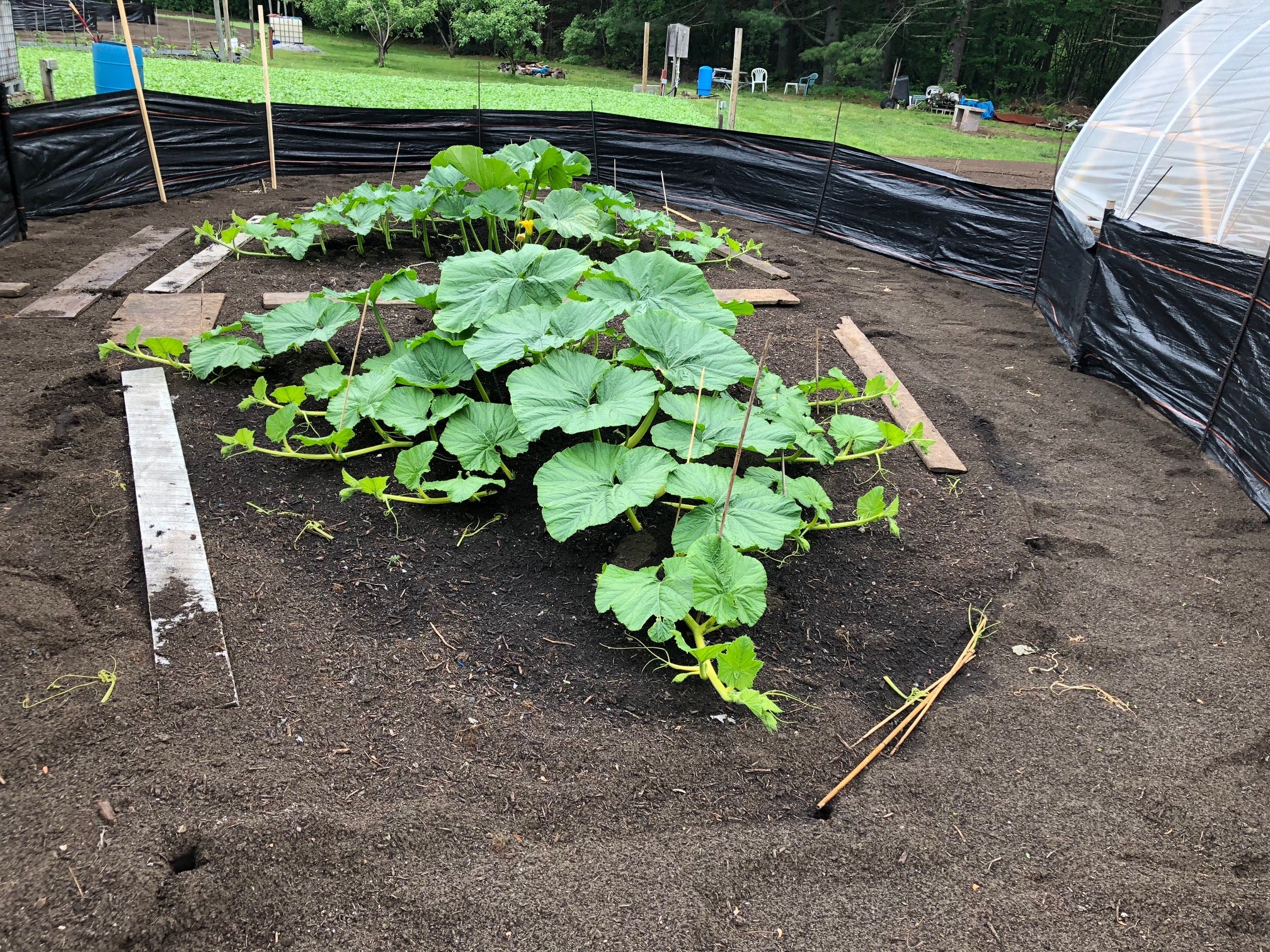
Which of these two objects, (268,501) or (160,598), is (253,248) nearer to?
(268,501)

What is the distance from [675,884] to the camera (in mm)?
1794

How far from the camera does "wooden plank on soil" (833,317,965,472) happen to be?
3.63m

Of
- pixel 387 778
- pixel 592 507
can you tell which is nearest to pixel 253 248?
pixel 592 507

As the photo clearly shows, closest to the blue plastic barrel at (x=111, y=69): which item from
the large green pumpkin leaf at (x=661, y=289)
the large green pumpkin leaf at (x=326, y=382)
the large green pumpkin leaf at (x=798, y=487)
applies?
the large green pumpkin leaf at (x=326, y=382)

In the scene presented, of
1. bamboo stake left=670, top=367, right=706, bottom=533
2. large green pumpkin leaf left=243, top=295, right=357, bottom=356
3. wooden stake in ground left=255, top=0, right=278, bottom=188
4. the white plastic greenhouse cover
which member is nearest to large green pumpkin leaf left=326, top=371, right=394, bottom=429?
large green pumpkin leaf left=243, top=295, right=357, bottom=356

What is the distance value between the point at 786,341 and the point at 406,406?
2.46 meters

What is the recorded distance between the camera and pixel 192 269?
5.29 metres

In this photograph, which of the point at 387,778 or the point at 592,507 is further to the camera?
the point at 592,507

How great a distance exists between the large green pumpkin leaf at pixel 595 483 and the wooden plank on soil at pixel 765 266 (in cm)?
384

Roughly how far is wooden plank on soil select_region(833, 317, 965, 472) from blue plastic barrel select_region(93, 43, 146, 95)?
1107cm

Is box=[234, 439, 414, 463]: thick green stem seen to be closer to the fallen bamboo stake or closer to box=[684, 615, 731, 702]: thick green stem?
box=[684, 615, 731, 702]: thick green stem

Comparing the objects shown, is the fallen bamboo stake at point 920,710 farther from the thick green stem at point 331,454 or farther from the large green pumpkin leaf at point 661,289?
the thick green stem at point 331,454

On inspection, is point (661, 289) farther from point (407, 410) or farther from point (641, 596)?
point (641, 596)

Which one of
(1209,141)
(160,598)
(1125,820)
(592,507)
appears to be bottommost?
(1125,820)
